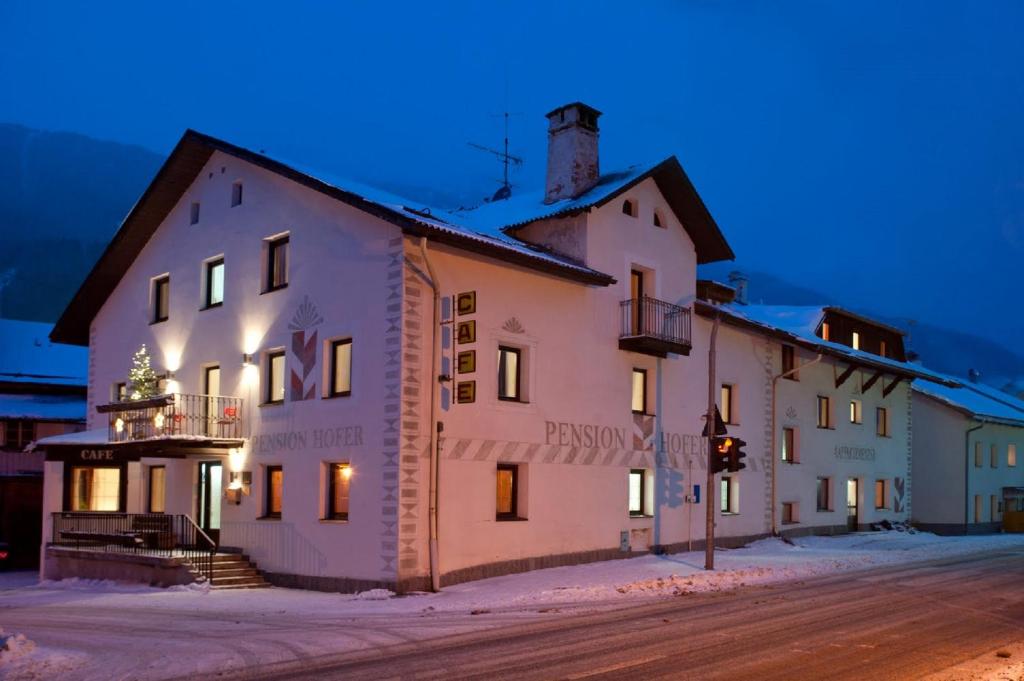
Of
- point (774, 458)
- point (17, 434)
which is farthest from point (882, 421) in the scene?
point (17, 434)

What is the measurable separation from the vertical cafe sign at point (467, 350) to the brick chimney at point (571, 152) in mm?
8007

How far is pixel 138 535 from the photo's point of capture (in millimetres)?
24266

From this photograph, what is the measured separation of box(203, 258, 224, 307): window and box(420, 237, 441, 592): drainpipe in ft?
27.5

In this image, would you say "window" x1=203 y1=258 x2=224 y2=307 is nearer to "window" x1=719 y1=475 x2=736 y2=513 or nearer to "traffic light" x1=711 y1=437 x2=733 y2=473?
"traffic light" x1=711 y1=437 x2=733 y2=473

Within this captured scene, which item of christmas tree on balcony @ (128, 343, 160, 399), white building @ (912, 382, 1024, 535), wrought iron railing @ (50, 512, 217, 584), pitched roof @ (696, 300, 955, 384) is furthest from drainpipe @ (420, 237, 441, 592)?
white building @ (912, 382, 1024, 535)

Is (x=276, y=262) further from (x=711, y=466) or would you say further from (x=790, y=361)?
(x=790, y=361)

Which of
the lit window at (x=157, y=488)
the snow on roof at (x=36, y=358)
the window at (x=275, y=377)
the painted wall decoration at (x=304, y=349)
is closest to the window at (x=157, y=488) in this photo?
the lit window at (x=157, y=488)

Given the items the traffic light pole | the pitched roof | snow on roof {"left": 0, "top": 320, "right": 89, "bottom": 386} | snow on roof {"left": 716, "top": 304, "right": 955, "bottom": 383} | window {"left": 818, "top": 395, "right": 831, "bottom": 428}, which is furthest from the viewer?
snow on roof {"left": 0, "top": 320, "right": 89, "bottom": 386}

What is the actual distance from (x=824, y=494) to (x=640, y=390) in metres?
14.0

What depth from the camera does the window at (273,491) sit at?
77.7 ft

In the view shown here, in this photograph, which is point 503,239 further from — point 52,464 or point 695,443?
point 52,464

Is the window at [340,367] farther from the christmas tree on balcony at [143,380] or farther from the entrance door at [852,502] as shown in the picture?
the entrance door at [852,502]

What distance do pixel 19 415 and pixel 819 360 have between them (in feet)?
97.0

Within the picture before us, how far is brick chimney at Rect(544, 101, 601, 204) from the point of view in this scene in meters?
27.9
